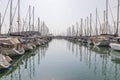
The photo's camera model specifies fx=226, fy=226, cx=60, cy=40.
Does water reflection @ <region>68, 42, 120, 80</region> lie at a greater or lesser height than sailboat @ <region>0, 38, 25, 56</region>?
lesser

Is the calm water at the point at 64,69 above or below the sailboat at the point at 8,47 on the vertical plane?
below

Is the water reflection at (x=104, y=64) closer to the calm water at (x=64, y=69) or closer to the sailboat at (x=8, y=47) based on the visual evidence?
the calm water at (x=64, y=69)

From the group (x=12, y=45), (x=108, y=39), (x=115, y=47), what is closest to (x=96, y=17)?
(x=108, y=39)

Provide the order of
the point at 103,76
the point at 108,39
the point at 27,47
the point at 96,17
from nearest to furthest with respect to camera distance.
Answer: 1. the point at 103,76
2. the point at 27,47
3. the point at 108,39
4. the point at 96,17

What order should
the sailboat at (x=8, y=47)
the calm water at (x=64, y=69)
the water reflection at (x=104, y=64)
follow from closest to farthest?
1. the calm water at (x=64, y=69)
2. the water reflection at (x=104, y=64)
3. the sailboat at (x=8, y=47)

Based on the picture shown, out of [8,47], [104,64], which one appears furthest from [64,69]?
[8,47]

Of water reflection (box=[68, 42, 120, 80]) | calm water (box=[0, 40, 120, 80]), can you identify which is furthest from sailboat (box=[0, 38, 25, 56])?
water reflection (box=[68, 42, 120, 80])

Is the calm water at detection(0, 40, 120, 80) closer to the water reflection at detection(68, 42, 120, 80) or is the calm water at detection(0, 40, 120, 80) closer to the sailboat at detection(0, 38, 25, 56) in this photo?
the water reflection at detection(68, 42, 120, 80)

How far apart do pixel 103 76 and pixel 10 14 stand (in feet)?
114

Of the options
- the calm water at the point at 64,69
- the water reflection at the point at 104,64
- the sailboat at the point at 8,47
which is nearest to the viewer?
the calm water at the point at 64,69

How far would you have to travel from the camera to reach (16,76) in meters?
21.7

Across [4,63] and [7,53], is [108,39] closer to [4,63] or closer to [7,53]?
[7,53]

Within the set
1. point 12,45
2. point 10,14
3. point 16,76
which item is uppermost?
point 10,14

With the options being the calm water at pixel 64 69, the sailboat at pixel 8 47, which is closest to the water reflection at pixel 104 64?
the calm water at pixel 64 69
